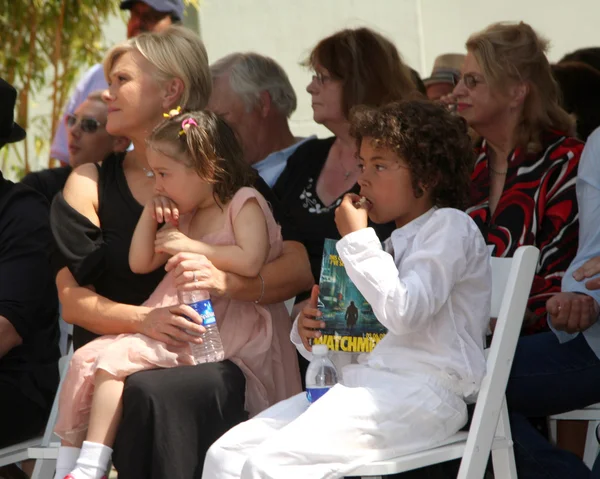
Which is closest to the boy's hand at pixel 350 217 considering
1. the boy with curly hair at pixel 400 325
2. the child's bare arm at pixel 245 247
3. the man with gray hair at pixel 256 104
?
the boy with curly hair at pixel 400 325

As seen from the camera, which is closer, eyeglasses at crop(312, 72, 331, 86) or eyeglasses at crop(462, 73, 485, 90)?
eyeglasses at crop(462, 73, 485, 90)

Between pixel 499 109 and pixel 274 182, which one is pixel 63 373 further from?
pixel 499 109

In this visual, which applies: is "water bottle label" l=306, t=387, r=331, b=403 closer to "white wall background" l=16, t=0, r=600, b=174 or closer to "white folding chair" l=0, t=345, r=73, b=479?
"white folding chair" l=0, t=345, r=73, b=479

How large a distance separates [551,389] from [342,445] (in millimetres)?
885

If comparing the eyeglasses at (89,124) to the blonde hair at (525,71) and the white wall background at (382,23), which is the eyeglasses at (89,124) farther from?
the blonde hair at (525,71)

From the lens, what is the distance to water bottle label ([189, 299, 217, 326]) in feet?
10.4

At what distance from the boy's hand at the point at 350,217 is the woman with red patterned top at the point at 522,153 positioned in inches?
32.1

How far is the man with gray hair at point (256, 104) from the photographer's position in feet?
15.4

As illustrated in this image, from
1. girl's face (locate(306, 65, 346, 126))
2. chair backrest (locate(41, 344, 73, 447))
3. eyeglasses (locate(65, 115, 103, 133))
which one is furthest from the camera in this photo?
eyeglasses (locate(65, 115, 103, 133))

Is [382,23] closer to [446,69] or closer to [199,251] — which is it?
[446,69]

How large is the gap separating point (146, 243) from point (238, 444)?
858 millimetres

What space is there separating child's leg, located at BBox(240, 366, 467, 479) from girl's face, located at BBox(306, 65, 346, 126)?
1695 millimetres

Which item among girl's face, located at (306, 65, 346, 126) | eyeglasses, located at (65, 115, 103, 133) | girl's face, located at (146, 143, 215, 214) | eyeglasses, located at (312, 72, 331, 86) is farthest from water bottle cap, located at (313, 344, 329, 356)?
eyeglasses, located at (65, 115, 103, 133)

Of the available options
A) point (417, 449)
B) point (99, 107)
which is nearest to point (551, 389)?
point (417, 449)
